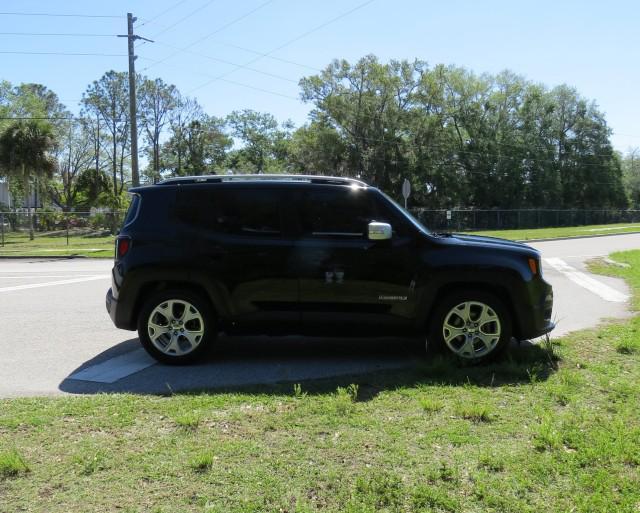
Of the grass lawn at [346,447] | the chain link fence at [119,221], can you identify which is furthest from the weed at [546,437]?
the chain link fence at [119,221]

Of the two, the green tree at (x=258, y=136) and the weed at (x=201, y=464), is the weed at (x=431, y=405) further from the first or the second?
the green tree at (x=258, y=136)

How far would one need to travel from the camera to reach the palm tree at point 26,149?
4016 cm

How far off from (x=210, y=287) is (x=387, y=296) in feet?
5.89

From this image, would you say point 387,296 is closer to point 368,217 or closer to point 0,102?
point 368,217

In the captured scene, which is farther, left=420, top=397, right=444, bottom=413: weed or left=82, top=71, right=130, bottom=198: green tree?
left=82, top=71, right=130, bottom=198: green tree

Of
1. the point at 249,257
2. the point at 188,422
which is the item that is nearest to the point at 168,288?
the point at 249,257

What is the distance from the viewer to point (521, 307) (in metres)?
5.66

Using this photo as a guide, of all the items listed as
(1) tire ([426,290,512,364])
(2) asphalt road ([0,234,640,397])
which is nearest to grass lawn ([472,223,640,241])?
(2) asphalt road ([0,234,640,397])

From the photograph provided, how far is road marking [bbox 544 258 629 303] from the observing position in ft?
33.8

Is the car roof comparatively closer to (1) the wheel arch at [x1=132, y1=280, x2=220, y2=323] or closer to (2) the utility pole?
(1) the wheel arch at [x1=132, y1=280, x2=220, y2=323]

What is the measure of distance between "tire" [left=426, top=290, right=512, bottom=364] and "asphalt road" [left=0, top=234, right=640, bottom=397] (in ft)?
1.75

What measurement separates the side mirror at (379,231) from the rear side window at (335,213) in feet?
0.89

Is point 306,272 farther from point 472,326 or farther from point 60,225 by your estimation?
point 60,225

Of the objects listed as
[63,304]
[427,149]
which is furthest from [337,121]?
[63,304]
